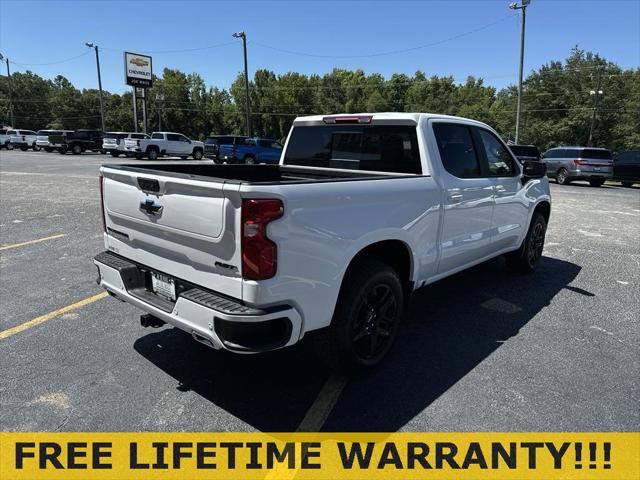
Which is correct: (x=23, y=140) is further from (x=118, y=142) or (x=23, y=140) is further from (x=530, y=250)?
(x=530, y=250)

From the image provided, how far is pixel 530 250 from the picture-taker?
605cm

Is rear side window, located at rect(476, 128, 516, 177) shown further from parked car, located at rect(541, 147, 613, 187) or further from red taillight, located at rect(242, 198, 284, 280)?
parked car, located at rect(541, 147, 613, 187)

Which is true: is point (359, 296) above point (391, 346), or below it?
above

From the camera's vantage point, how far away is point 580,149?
813 inches

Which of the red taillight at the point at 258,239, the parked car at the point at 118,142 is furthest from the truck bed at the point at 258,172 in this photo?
the parked car at the point at 118,142

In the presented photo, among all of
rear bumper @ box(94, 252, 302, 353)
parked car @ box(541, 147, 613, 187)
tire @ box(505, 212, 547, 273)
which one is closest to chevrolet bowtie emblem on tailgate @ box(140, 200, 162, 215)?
rear bumper @ box(94, 252, 302, 353)

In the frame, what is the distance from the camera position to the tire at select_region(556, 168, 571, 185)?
2089cm

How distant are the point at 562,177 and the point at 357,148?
1984 centimetres

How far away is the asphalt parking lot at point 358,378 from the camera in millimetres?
2918

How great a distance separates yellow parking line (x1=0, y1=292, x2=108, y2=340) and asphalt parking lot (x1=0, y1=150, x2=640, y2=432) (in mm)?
25

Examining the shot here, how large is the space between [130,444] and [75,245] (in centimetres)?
526

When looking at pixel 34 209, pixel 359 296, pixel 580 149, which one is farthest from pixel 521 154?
pixel 359 296

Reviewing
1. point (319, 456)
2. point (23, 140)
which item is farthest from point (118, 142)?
point (319, 456)

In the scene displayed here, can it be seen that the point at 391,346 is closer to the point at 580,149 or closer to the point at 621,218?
the point at 621,218
